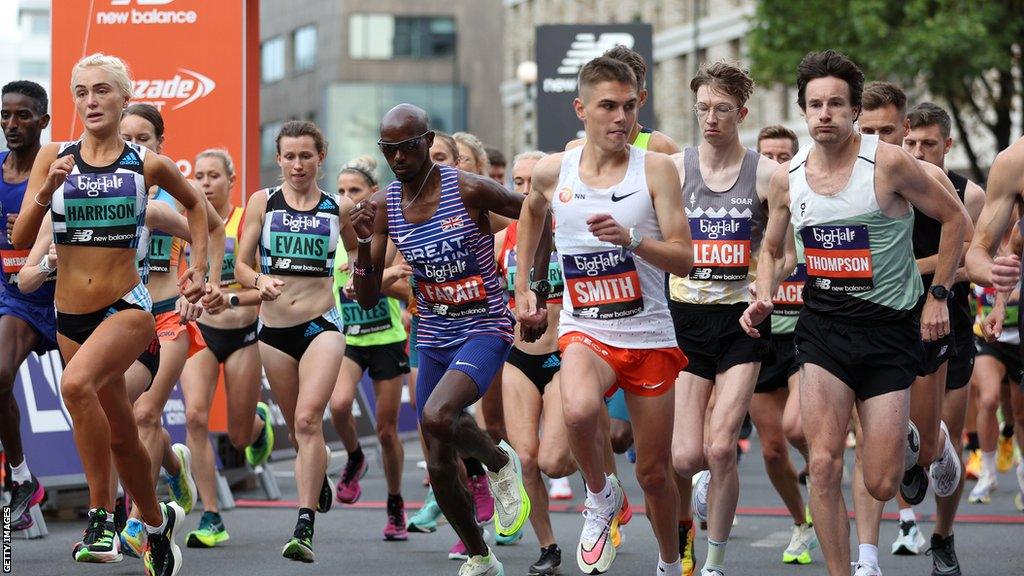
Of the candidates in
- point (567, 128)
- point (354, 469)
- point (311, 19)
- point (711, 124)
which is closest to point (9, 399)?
point (354, 469)

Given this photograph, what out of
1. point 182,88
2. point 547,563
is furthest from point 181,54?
point 547,563

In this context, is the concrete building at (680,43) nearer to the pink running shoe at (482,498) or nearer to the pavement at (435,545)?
the pavement at (435,545)

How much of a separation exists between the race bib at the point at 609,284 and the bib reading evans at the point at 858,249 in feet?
2.59

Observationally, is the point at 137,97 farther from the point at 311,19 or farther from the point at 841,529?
the point at 311,19

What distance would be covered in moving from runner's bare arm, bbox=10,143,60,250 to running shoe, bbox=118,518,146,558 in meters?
1.82

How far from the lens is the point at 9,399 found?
31.2ft

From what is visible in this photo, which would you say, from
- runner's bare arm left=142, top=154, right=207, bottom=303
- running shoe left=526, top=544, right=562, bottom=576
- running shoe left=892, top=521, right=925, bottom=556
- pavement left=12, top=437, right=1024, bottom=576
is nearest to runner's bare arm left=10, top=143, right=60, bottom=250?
runner's bare arm left=142, top=154, right=207, bottom=303

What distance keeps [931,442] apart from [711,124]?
77.8 inches

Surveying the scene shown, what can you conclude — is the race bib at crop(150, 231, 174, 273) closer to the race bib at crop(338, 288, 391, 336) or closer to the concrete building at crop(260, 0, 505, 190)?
the race bib at crop(338, 288, 391, 336)

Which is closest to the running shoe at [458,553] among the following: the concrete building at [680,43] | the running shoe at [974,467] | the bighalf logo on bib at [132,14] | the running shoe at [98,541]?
the running shoe at [98,541]

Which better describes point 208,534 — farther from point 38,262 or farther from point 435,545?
point 38,262

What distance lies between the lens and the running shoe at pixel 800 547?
32.6ft

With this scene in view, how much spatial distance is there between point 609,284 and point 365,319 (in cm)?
427

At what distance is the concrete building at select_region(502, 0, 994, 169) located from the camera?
50125 mm
